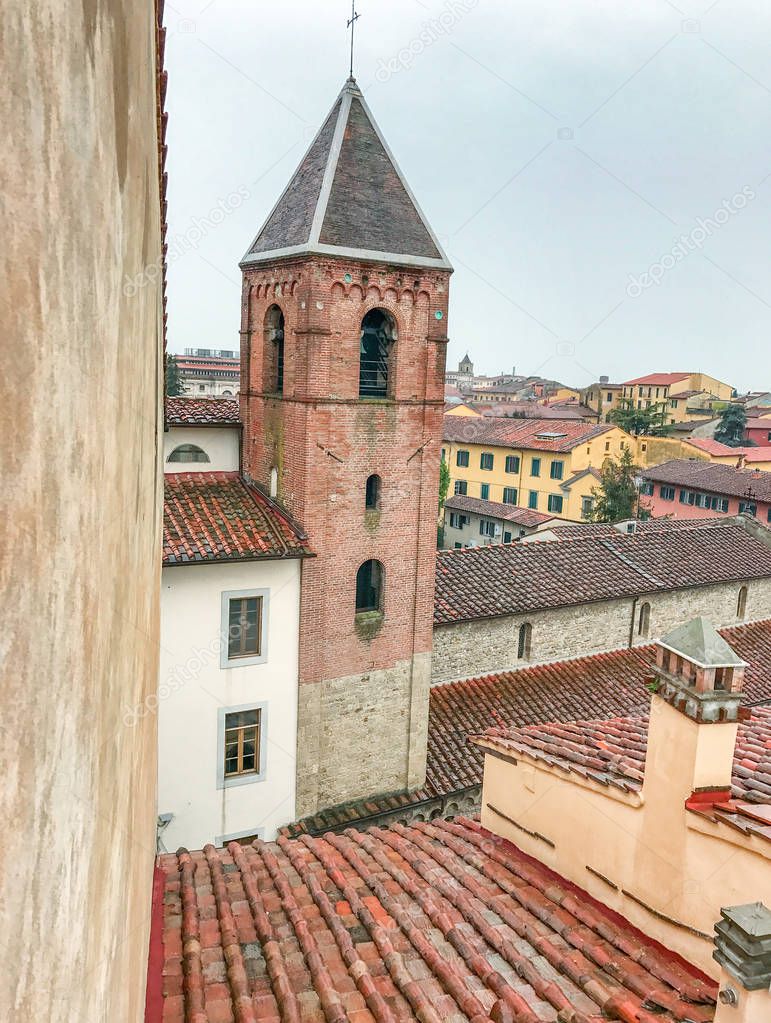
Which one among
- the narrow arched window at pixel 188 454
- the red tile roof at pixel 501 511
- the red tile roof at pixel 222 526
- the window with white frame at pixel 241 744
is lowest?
the window with white frame at pixel 241 744

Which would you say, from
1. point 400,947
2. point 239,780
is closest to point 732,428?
point 239,780

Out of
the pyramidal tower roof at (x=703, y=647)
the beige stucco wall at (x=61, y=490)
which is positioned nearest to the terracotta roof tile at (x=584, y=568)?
the pyramidal tower roof at (x=703, y=647)

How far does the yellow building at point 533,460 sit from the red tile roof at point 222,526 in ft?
101

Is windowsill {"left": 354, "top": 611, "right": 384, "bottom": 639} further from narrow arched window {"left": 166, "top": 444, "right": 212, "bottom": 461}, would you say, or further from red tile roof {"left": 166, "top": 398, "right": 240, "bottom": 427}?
red tile roof {"left": 166, "top": 398, "right": 240, "bottom": 427}

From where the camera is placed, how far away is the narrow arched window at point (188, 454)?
15188 millimetres

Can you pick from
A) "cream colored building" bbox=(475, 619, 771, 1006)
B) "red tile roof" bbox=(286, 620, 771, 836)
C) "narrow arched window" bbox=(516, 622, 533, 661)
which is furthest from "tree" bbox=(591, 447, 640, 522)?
"cream colored building" bbox=(475, 619, 771, 1006)

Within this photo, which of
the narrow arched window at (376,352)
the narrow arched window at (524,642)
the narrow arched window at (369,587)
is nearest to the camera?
the narrow arched window at (376,352)

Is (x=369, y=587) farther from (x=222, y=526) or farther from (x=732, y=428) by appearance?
(x=732, y=428)

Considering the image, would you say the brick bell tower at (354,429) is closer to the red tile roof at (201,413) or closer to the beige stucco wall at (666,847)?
the red tile roof at (201,413)

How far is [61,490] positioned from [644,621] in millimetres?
21303

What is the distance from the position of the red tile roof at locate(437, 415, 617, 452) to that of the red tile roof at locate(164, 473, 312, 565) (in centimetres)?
3188

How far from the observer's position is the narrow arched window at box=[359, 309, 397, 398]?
46.4 feet

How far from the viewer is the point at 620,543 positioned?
22047 millimetres

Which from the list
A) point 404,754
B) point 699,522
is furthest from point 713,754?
point 699,522
